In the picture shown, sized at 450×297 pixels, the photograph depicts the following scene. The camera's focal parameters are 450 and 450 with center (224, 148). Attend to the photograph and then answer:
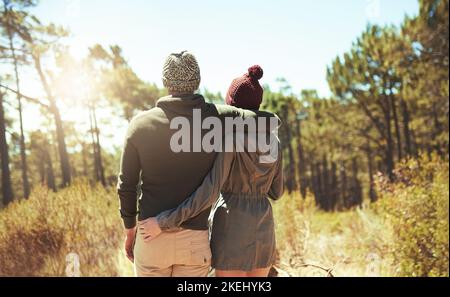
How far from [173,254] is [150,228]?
0.17 metres

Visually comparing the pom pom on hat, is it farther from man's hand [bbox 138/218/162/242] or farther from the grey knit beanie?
man's hand [bbox 138/218/162/242]

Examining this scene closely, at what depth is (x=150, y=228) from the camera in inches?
77.5

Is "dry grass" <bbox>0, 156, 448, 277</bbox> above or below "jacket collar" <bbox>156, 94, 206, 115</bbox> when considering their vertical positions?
below

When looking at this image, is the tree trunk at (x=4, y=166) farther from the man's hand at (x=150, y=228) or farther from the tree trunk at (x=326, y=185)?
the tree trunk at (x=326, y=185)

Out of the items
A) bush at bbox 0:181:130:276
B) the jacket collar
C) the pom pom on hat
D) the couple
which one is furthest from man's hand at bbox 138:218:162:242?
bush at bbox 0:181:130:276

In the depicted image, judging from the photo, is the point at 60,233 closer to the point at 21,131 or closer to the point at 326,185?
the point at 21,131

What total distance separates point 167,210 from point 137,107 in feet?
48.3

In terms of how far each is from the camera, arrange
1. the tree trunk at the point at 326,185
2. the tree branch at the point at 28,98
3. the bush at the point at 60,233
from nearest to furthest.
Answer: the tree branch at the point at 28,98 < the bush at the point at 60,233 < the tree trunk at the point at 326,185

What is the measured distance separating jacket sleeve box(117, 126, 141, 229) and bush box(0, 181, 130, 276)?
3.23 m

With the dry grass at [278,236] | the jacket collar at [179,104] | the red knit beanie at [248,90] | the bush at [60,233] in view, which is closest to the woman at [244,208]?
the red knit beanie at [248,90]
